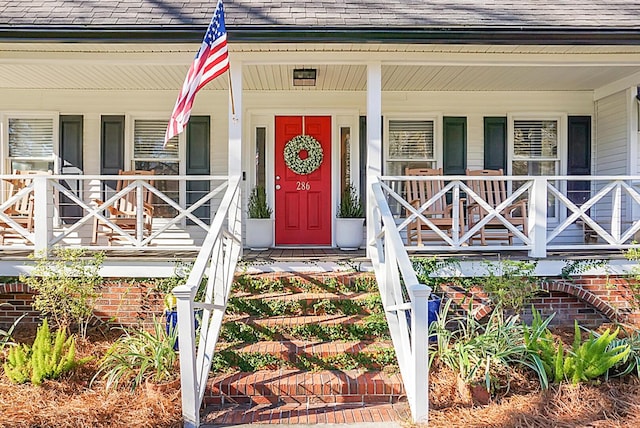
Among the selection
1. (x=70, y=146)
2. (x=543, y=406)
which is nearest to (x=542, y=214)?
(x=543, y=406)

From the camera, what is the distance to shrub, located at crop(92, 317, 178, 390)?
3736 millimetres

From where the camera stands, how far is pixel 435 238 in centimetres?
619

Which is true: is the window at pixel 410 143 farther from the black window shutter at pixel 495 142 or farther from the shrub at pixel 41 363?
the shrub at pixel 41 363

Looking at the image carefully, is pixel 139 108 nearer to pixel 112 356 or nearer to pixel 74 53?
pixel 74 53

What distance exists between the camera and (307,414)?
3.60 metres

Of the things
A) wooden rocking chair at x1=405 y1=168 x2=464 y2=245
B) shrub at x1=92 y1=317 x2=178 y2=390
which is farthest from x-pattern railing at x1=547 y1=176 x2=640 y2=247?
shrub at x1=92 y1=317 x2=178 y2=390

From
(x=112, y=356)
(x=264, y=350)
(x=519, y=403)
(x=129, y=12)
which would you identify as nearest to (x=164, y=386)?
(x=112, y=356)

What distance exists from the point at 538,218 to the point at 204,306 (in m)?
3.46

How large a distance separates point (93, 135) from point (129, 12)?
2591 millimetres

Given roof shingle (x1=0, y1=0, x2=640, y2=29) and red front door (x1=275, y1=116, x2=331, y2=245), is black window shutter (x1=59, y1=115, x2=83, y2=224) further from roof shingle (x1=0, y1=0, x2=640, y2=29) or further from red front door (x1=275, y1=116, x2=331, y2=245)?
red front door (x1=275, y1=116, x2=331, y2=245)

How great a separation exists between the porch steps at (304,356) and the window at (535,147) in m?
3.78

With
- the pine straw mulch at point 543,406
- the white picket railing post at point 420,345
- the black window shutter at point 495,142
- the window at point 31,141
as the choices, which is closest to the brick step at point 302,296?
the pine straw mulch at point 543,406

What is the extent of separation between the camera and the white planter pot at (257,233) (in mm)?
6727

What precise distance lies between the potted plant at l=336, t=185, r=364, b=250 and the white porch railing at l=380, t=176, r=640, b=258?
561 mm
